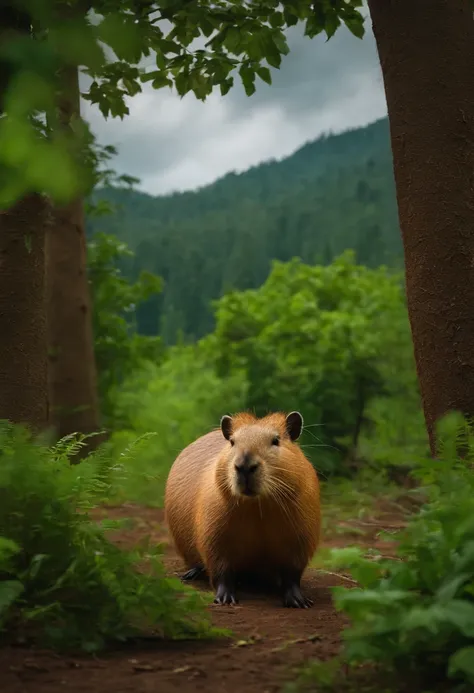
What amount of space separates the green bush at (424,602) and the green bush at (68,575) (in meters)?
0.60

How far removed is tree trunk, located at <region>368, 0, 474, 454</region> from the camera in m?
3.25

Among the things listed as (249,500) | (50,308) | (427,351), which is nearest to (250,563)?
(249,500)

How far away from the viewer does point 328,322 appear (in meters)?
9.66

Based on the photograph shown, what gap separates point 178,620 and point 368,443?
5.82m

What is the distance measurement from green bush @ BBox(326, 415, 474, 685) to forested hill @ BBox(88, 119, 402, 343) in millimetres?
16538

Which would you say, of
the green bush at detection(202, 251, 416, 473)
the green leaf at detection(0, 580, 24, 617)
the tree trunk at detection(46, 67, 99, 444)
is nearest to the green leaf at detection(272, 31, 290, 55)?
the green leaf at detection(0, 580, 24, 617)

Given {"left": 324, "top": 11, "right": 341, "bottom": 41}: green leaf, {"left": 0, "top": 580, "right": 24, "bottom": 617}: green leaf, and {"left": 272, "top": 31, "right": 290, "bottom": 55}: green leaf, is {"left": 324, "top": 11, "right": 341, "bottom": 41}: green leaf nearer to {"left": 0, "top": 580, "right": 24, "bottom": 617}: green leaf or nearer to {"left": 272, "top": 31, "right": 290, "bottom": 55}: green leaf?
{"left": 272, "top": 31, "right": 290, "bottom": 55}: green leaf

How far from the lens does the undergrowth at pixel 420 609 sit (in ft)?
5.94

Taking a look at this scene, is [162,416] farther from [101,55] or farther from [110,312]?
[101,55]

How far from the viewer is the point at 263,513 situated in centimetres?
353

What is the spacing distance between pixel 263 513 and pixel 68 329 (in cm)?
414

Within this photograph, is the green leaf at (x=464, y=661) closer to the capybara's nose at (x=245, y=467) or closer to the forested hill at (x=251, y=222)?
the capybara's nose at (x=245, y=467)

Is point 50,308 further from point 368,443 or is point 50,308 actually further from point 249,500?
point 249,500

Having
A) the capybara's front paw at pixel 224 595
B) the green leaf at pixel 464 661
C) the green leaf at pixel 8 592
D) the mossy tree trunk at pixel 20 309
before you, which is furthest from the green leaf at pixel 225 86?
the green leaf at pixel 464 661
